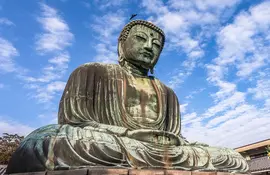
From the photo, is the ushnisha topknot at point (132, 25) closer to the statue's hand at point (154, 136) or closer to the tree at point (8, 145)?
the statue's hand at point (154, 136)

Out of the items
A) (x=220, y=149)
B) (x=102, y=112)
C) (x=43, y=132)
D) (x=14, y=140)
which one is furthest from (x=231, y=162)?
(x=14, y=140)

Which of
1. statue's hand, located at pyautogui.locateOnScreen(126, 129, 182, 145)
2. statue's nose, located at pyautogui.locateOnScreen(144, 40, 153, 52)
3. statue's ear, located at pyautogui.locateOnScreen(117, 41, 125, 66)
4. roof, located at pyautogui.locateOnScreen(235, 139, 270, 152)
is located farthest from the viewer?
roof, located at pyautogui.locateOnScreen(235, 139, 270, 152)

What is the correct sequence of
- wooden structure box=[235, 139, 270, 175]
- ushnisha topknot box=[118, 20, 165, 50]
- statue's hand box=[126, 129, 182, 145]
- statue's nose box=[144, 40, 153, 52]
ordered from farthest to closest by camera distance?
wooden structure box=[235, 139, 270, 175], ushnisha topknot box=[118, 20, 165, 50], statue's nose box=[144, 40, 153, 52], statue's hand box=[126, 129, 182, 145]

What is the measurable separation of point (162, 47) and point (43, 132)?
383 centimetres

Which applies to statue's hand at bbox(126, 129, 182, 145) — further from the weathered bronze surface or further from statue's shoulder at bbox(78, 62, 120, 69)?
statue's shoulder at bbox(78, 62, 120, 69)

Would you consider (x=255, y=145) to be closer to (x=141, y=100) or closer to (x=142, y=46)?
(x=142, y=46)

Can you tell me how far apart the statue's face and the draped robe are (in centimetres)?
41

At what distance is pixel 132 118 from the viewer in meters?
5.75

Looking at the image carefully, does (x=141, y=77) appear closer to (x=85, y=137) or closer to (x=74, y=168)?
(x=85, y=137)

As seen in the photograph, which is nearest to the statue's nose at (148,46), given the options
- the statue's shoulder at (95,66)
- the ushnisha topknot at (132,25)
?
the ushnisha topknot at (132,25)

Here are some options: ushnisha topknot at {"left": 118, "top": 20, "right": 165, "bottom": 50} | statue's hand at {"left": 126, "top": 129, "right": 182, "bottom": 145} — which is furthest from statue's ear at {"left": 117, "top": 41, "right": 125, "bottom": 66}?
statue's hand at {"left": 126, "top": 129, "right": 182, "bottom": 145}

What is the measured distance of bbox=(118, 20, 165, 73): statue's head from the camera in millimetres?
6645

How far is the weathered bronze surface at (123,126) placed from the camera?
412cm

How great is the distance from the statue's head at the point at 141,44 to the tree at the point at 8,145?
15443 mm
